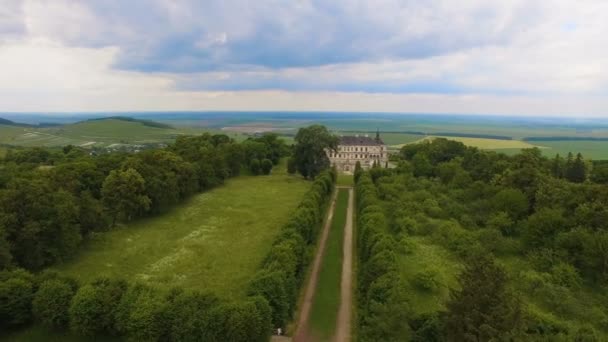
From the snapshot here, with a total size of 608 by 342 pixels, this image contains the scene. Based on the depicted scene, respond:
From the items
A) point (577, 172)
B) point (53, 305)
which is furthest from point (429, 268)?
point (577, 172)

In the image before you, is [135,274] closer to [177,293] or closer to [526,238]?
[177,293]

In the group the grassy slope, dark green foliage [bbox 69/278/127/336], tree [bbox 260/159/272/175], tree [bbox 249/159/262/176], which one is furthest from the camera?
tree [bbox 260/159/272/175]

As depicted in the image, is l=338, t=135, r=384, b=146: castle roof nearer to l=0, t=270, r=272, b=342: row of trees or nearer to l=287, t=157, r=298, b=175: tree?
l=287, t=157, r=298, b=175: tree

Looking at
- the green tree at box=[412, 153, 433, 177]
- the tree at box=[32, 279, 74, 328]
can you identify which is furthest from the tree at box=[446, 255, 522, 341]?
the green tree at box=[412, 153, 433, 177]

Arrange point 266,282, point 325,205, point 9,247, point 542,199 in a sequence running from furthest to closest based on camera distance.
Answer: point 325,205
point 542,199
point 9,247
point 266,282

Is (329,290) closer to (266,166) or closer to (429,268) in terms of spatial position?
(429,268)

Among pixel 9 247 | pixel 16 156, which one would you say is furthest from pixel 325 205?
pixel 16 156
